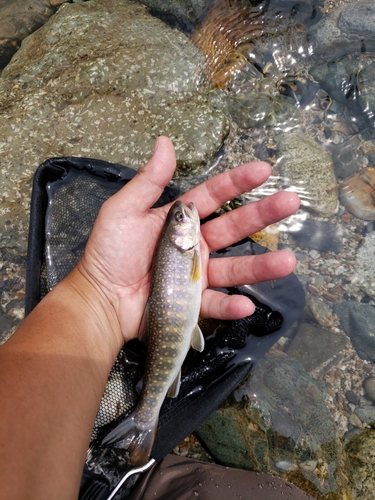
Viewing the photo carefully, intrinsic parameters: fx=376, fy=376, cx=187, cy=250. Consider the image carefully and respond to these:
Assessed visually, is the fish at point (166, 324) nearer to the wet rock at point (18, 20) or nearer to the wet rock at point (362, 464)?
the wet rock at point (362, 464)

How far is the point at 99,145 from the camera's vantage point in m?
4.50

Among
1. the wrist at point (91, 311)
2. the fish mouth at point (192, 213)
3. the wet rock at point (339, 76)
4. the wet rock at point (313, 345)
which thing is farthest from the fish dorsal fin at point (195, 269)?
the wet rock at point (339, 76)

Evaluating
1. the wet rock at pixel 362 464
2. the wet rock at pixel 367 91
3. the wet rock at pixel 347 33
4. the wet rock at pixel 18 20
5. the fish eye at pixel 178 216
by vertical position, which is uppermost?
the wet rock at pixel 18 20

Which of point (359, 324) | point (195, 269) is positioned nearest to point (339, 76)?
point (359, 324)

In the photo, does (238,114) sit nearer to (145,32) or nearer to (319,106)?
(319,106)

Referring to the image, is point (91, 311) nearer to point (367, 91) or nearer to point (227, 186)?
point (227, 186)

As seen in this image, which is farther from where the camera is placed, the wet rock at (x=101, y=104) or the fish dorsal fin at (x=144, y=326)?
the wet rock at (x=101, y=104)

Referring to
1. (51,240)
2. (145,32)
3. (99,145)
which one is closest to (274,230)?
(99,145)

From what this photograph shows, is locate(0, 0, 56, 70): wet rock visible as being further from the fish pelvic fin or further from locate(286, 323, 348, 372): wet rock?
locate(286, 323, 348, 372): wet rock

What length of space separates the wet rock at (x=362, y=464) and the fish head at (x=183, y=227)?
2939mm

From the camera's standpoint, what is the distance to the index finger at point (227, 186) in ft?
10.3

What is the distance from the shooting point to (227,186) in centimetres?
334

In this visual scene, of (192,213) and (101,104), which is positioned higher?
(101,104)

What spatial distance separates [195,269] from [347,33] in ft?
16.4
